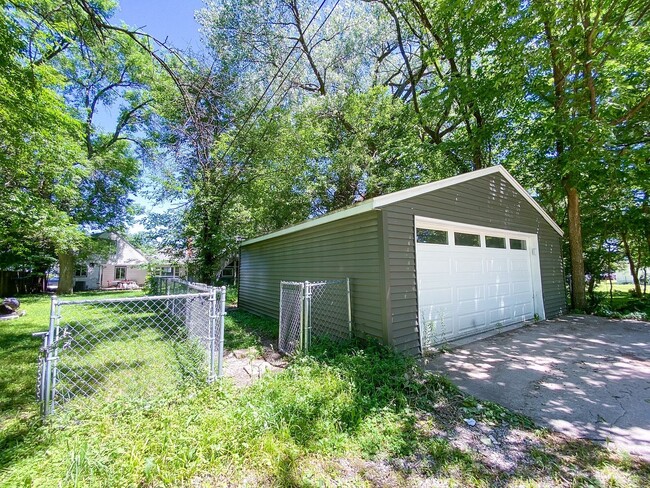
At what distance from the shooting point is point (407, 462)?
89.7 inches

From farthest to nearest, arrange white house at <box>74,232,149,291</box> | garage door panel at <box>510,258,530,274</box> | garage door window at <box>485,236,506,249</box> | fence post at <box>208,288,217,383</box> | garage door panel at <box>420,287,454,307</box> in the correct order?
white house at <box>74,232,149,291</box> → garage door panel at <box>510,258,530,274</box> → garage door window at <box>485,236,506,249</box> → garage door panel at <box>420,287,454,307</box> → fence post at <box>208,288,217,383</box>

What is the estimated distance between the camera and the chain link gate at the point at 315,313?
4.58 m

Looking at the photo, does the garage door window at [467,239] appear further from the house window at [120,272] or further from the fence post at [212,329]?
the house window at [120,272]

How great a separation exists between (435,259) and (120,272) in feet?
89.4

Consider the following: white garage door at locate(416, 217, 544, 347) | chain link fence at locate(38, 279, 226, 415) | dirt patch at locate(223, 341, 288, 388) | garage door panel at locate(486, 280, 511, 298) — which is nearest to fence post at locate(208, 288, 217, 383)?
chain link fence at locate(38, 279, 226, 415)

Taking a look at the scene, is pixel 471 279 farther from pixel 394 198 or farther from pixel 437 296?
pixel 394 198

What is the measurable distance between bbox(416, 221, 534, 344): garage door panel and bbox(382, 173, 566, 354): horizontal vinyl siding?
14.3 inches

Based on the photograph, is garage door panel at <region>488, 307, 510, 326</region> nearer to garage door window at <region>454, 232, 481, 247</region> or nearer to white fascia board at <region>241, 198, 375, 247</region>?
garage door window at <region>454, 232, 481, 247</region>

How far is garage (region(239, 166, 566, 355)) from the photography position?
4484mm

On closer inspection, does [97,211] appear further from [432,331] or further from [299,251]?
[432,331]

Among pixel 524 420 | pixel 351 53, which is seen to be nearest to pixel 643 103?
pixel 524 420

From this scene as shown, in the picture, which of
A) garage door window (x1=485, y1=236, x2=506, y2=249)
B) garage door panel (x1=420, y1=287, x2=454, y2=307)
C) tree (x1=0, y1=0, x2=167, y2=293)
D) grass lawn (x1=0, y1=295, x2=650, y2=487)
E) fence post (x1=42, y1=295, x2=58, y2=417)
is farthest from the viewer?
garage door window (x1=485, y1=236, x2=506, y2=249)

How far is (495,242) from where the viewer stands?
664 cm

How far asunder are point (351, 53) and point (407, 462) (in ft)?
53.5
